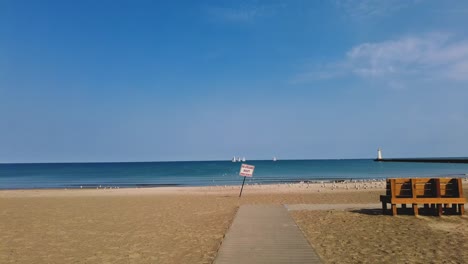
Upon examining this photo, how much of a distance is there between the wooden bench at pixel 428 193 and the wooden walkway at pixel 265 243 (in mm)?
3622

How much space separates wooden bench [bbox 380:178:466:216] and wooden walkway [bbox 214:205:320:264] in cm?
362

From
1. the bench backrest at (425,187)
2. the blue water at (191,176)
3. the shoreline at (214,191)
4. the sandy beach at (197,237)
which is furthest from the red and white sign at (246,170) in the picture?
the blue water at (191,176)

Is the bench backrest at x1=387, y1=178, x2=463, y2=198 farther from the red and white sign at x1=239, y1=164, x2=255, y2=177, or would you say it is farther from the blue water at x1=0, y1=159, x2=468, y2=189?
the blue water at x1=0, y1=159, x2=468, y2=189

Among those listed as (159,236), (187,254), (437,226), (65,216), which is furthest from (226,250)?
(65,216)

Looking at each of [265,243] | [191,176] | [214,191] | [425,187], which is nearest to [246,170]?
[214,191]

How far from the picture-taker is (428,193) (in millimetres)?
11914

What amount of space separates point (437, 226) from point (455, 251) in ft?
10.0

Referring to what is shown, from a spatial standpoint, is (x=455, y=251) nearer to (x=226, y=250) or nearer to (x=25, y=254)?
(x=226, y=250)

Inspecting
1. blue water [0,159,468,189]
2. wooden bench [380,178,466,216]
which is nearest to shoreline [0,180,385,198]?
blue water [0,159,468,189]

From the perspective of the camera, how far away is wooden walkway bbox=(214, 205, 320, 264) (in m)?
6.77

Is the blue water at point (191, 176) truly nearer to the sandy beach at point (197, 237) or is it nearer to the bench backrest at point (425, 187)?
the sandy beach at point (197, 237)

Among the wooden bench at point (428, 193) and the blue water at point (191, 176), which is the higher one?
the wooden bench at point (428, 193)

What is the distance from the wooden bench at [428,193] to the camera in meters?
11.6

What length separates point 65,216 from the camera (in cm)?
1463
